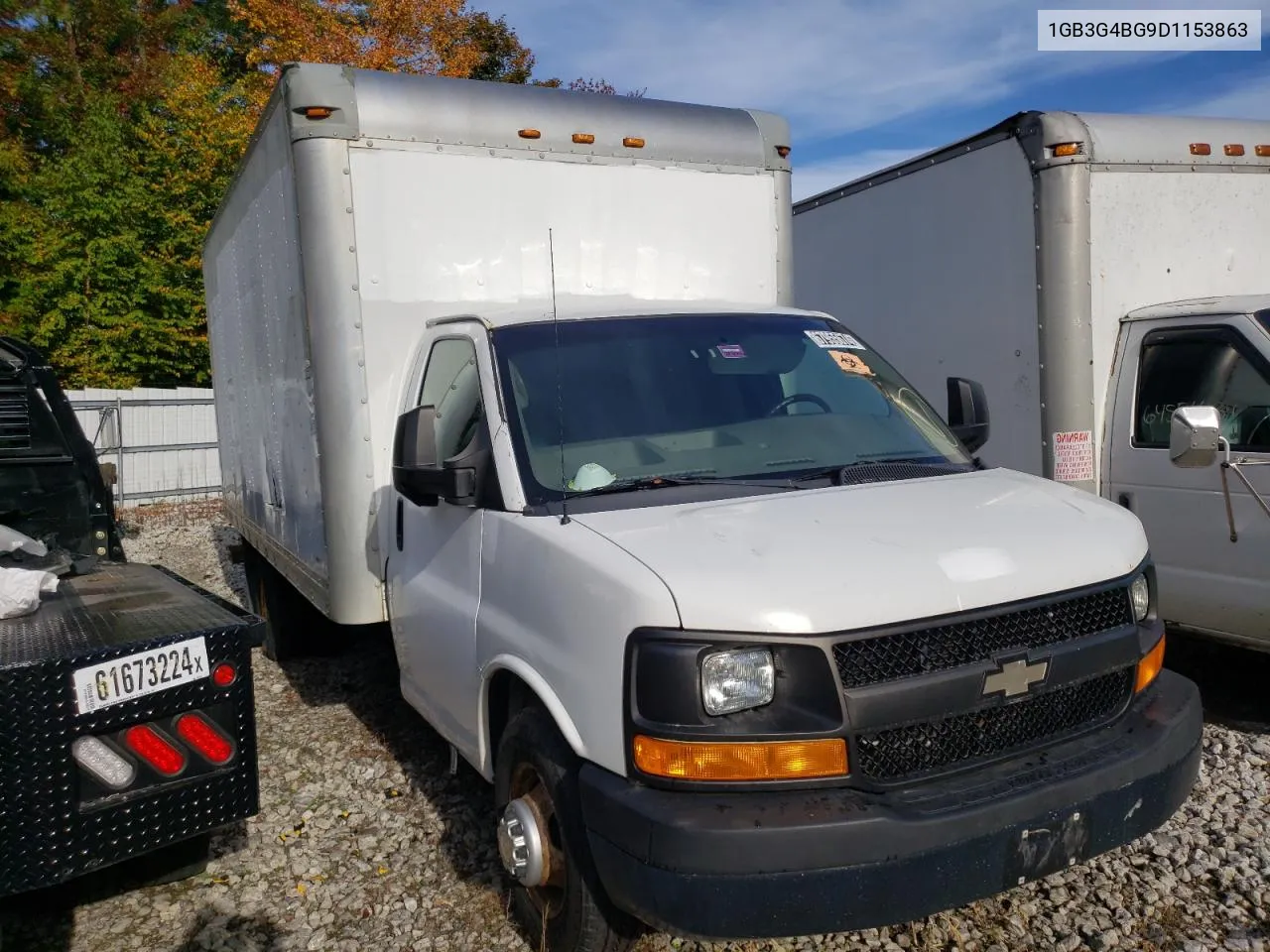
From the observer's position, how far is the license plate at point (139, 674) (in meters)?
2.92

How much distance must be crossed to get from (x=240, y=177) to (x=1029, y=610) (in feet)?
18.1

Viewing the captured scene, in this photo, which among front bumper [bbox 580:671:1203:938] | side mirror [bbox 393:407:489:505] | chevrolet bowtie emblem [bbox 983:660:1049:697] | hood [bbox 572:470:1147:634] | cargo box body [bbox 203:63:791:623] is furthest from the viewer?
cargo box body [bbox 203:63:791:623]

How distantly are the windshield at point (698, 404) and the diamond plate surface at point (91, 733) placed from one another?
47.4 inches

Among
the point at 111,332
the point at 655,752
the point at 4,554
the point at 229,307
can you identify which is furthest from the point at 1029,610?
the point at 111,332

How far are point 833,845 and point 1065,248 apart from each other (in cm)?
425

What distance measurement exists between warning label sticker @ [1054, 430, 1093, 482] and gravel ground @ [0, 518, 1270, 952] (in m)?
1.47

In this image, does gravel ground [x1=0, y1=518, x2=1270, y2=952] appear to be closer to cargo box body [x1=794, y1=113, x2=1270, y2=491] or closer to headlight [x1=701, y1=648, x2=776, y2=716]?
headlight [x1=701, y1=648, x2=776, y2=716]

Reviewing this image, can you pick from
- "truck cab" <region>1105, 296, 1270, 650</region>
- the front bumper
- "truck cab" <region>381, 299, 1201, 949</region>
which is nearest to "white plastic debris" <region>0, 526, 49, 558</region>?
"truck cab" <region>381, 299, 1201, 949</region>

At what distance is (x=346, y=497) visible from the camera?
450 centimetres

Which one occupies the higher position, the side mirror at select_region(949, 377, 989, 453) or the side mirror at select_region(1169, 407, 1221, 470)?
the side mirror at select_region(949, 377, 989, 453)

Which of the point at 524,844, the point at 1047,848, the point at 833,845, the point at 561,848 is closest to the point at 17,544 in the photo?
the point at 524,844

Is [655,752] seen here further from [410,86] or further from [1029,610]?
[410,86]

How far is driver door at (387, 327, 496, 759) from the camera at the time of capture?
356cm

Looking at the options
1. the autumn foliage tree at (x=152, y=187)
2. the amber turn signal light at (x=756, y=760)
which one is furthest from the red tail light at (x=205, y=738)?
the autumn foliage tree at (x=152, y=187)
